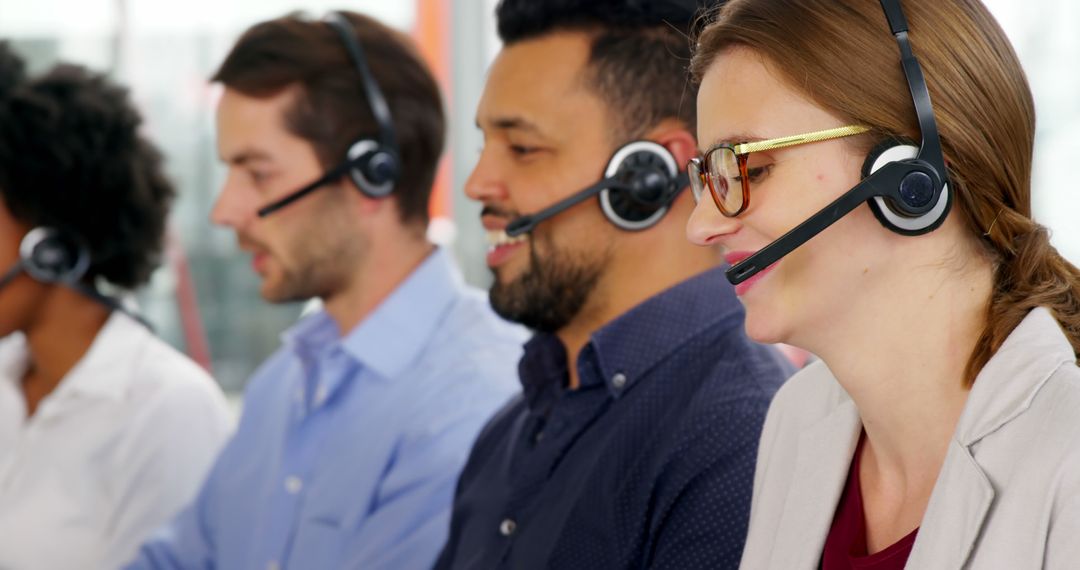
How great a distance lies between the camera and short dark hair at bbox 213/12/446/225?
2.51 metres

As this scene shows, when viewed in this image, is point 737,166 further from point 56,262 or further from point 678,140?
point 56,262

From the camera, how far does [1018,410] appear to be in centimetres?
102

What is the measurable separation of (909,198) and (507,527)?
809mm

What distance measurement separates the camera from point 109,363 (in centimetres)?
266

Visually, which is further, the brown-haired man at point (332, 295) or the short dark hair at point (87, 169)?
the short dark hair at point (87, 169)

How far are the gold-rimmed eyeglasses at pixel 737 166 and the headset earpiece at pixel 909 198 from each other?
33 millimetres

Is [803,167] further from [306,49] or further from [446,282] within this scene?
[306,49]

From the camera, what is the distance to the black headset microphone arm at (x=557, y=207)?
1702 millimetres

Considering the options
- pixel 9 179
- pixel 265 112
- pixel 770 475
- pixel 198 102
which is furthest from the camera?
pixel 198 102

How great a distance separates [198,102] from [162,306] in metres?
0.64

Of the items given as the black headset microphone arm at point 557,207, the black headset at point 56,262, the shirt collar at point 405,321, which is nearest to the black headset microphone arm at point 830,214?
the black headset microphone arm at point 557,207

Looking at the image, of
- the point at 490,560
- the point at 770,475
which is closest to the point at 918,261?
the point at 770,475

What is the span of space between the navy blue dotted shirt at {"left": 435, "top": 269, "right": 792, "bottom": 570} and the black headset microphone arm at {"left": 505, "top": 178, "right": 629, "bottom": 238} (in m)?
0.17

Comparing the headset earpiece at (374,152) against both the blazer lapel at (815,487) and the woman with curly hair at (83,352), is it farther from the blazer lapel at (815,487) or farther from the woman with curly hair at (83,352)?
the blazer lapel at (815,487)
